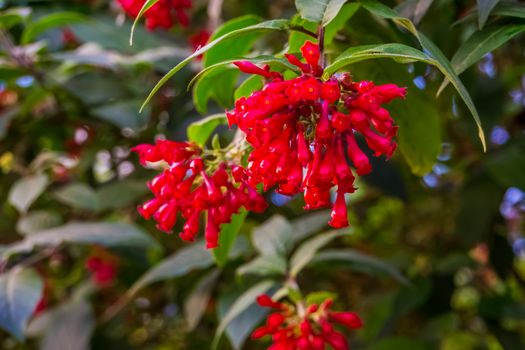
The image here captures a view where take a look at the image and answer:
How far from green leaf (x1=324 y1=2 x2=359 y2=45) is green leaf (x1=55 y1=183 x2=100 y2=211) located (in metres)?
0.84

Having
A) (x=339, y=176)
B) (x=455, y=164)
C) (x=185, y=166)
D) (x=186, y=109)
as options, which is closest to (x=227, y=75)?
(x=185, y=166)

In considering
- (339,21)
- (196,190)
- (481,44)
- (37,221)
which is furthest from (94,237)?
(481,44)

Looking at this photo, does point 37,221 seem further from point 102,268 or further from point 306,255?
point 306,255

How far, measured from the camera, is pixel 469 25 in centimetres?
163

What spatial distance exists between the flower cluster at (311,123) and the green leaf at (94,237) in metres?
0.68

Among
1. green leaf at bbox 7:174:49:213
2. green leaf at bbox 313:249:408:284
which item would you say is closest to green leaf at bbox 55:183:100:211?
green leaf at bbox 7:174:49:213

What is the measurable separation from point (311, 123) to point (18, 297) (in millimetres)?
792

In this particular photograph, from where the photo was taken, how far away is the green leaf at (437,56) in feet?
1.98

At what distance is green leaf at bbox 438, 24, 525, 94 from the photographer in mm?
734

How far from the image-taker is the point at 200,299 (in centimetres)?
146

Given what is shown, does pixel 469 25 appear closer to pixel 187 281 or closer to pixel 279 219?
pixel 279 219

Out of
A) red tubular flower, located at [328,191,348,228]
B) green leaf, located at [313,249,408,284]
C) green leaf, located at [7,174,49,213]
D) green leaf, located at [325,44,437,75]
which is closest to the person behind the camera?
green leaf, located at [325,44,437,75]

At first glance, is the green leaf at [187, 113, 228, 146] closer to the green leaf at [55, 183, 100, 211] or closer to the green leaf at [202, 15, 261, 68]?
the green leaf at [202, 15, 261, 68]

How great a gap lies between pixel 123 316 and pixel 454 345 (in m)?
0.92
